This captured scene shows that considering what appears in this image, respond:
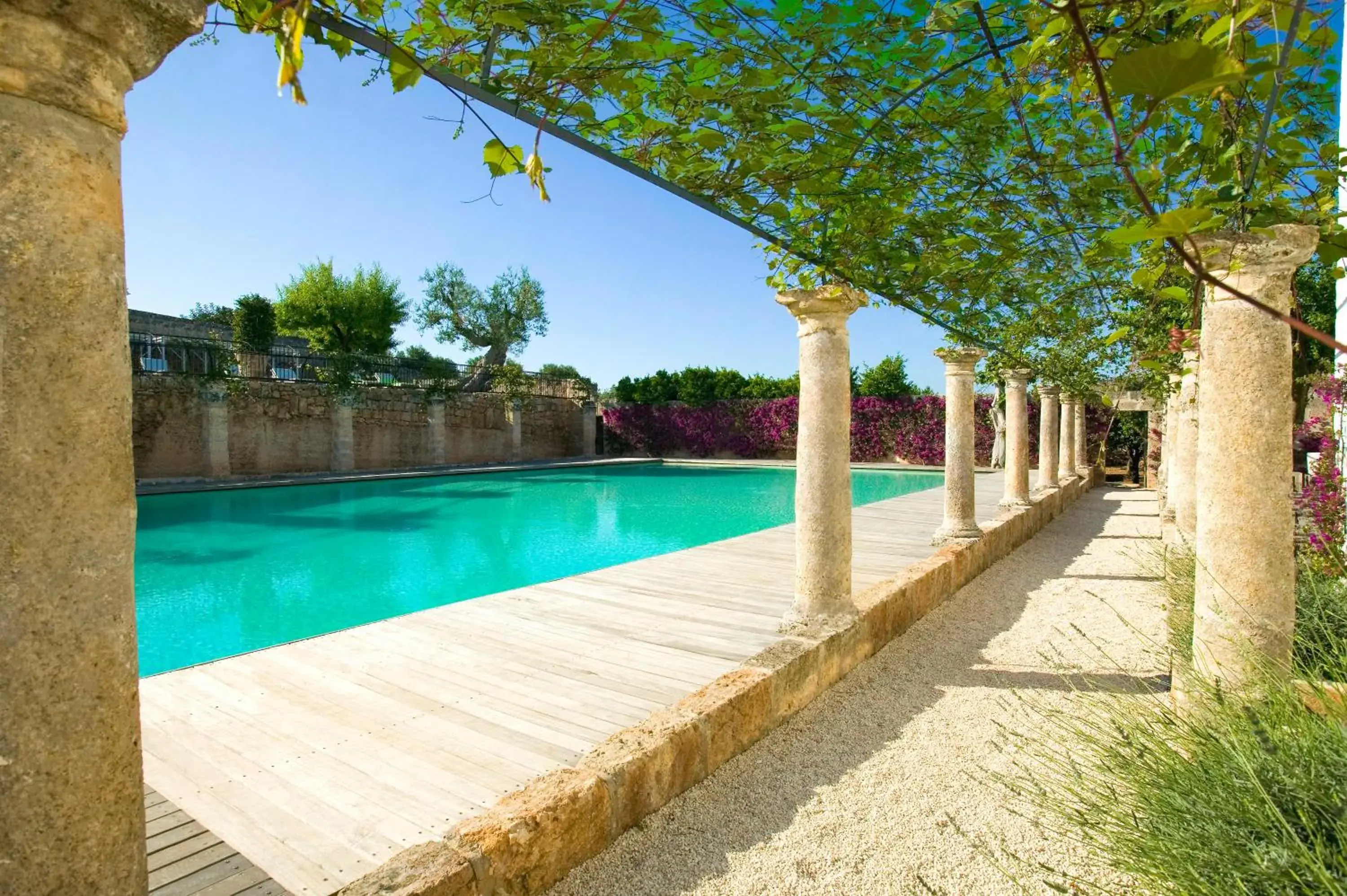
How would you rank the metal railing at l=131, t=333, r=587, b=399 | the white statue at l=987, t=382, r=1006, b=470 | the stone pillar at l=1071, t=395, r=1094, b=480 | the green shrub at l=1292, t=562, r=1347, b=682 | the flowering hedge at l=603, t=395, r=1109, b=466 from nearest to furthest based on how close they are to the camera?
1. the green shrub at l=1292, t=562, r=1347, b=682
2. the stone pillar at l=1071, t=395, r=1094, b=480
3. the metal railing at l=131, t=333, r=587, b=399
4. the white statue at l=987, t=382, r=1006, b=470
5. the flowering hedge at l=603, t=395, r=1109, b=466

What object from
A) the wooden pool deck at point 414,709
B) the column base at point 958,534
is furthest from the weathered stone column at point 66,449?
the column base at point 958,534

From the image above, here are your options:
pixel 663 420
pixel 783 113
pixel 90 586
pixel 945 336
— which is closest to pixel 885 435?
pixel 663 420

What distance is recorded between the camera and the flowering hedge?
926 inches

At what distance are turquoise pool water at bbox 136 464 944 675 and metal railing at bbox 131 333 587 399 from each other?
3612mm

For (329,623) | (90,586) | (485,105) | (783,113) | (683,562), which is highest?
(783,113)

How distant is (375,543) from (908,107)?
10.1 meters

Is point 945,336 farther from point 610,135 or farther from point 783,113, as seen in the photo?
point 610,135

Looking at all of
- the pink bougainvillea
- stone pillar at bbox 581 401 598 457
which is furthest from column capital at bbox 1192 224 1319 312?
stone pillar at bbox 581 401 598 457

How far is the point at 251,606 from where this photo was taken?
7734 mm

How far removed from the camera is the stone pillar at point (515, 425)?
25.3 m

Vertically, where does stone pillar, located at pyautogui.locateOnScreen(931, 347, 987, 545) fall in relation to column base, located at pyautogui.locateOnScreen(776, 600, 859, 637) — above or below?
above

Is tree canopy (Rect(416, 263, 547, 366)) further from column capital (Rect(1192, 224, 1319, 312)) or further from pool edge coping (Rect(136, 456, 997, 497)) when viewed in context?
column capital (Rect(1192, 224, 1319, 312))

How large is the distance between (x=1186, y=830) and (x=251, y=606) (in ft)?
27.3

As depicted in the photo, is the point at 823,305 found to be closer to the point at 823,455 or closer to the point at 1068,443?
the point at 823,455
